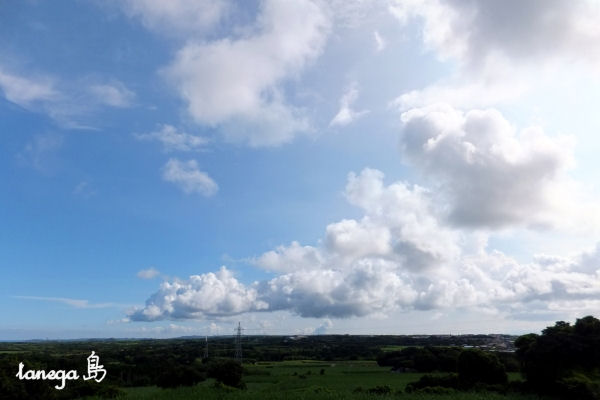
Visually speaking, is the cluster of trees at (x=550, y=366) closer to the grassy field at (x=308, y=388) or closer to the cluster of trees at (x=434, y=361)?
the grassy field at (x=308, y=388)

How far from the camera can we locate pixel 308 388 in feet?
144

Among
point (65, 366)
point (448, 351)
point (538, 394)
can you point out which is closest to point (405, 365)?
point (448, 351)

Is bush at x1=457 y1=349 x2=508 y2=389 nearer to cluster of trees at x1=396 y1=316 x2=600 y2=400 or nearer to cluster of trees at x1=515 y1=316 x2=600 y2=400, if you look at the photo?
cluster of trees at x1=396 y1=316 x2=600 y2=400

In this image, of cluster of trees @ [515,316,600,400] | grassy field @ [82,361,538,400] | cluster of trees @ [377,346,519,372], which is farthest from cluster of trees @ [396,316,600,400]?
cluster of trees @ [377,346,519,372]

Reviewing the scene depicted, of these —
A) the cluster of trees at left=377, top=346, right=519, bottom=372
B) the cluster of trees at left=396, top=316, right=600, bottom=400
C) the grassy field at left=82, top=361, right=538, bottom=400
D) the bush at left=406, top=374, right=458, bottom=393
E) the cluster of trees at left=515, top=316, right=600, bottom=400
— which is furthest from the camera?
the cluster of trees at left=377, top=346, right=519, bottom=372

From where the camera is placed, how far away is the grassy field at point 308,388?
36.7 metres

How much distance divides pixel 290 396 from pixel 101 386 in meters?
22.5

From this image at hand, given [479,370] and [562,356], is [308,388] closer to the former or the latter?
[479,370]

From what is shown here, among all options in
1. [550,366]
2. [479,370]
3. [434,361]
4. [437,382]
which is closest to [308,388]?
[437,382]

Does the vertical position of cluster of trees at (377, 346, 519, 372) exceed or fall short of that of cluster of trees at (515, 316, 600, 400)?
it falls short

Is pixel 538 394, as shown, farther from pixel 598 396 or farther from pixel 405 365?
pixel 405 365

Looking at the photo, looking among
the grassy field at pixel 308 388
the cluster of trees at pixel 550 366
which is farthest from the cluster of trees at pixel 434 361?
the cluster of trees at pixel 550 366

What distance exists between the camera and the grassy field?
36.7 meters

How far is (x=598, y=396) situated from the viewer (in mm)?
33344
